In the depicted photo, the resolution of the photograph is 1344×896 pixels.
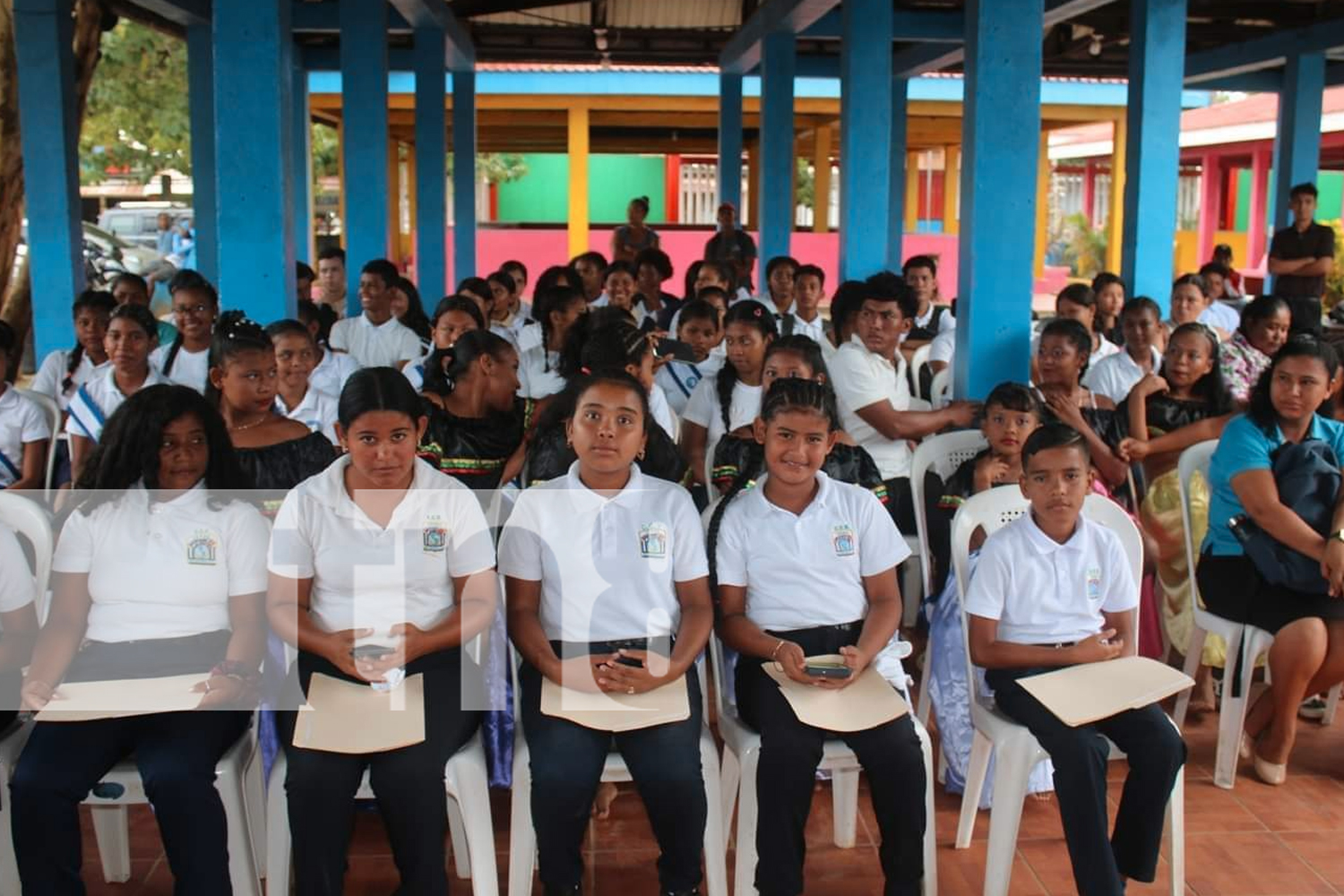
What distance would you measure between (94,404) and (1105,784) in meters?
3.17

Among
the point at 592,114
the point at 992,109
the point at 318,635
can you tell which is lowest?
the point at 318,635

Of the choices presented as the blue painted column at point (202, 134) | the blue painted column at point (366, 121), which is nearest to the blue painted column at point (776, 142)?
the blue painted column at point (366, 121)

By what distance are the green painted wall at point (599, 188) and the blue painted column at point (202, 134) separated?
44.3 ft

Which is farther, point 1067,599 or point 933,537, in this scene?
point 933,537

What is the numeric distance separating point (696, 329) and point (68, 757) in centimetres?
316

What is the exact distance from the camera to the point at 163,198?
26875 mm

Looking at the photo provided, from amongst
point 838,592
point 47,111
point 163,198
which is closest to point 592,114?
point 47,111

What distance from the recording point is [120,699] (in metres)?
2.43

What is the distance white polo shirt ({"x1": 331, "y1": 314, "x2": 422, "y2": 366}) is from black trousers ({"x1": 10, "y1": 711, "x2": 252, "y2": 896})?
3.57 meters

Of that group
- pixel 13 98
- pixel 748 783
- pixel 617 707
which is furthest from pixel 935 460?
pixel 13 98

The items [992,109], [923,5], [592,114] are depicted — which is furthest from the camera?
[592,114]

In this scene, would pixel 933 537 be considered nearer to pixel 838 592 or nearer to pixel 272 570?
pixel 838 592

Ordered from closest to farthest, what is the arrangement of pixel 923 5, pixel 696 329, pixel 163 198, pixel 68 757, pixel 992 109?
1. pixel 68 757
2. pixel 992 109
3. pixel 696 329
4. pixel 923 5
5. pixel 163 198

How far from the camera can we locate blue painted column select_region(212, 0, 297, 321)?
4555 millimetres
